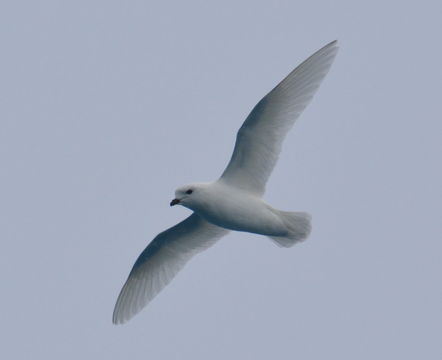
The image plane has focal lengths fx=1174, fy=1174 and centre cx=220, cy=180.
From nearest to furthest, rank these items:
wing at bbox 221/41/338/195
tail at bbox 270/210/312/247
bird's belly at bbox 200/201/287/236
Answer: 1. wing at bbox 221/41/338/195
2. bird's belly at bbox 200/201/287/236
3. tail at bbox 270/210/312/247

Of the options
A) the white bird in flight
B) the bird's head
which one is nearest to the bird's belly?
the white bird in flight

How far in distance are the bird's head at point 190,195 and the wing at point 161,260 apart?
1.19 metres

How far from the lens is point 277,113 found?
1506 centimetres

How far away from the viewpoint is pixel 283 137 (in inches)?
598

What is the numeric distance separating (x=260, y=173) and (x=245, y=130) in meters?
0.66

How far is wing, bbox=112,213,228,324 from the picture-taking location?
16.5m

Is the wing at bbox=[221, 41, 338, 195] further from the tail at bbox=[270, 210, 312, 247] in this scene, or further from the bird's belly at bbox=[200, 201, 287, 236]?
the tail at bbox=[270, 210, 312, 247]

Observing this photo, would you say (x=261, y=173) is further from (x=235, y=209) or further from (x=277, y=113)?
(x=277, y=113)

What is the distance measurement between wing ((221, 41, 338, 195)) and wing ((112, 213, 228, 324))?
141cm

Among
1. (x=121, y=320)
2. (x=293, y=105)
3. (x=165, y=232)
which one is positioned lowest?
(x=121, y=320)

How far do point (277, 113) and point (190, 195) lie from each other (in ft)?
5.05

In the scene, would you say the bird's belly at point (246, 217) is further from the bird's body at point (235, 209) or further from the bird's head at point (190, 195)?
the bird's head at point (190, 195)

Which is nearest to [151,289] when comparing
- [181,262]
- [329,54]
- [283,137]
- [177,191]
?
[181,262]

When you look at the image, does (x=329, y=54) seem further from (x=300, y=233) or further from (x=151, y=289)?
(x=151, y=289)
